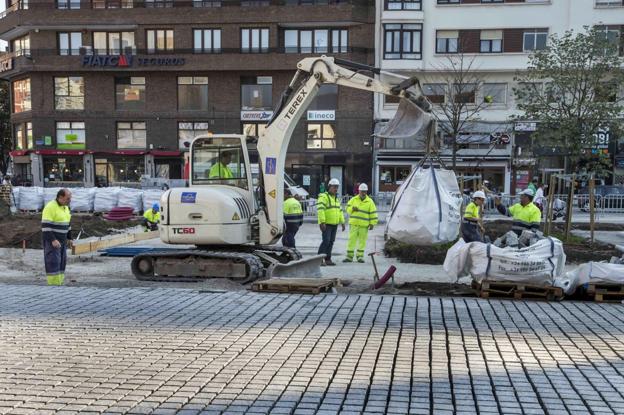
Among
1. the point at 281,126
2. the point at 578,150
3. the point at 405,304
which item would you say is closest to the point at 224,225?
the point at 281,126

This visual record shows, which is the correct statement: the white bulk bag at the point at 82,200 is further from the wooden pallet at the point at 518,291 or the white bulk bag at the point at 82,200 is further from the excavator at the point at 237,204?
the wooden pallet at the point at 518,291

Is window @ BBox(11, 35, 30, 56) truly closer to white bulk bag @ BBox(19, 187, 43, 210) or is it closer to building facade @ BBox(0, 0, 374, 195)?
building facade @ BBox(0, 0, 374, 195)

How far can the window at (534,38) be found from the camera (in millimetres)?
35531

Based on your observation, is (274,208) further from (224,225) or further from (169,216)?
(169,216)

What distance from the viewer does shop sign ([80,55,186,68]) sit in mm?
38312

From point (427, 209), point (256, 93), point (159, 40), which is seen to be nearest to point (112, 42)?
point (159, 40)

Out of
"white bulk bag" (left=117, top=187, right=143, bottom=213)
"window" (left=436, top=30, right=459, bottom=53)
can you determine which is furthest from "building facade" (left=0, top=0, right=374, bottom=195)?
"white bulk bag" (left=117, top=187, right=143, bottom=213)

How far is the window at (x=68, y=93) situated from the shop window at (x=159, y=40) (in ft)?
19.8

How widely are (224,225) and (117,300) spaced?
106 inches

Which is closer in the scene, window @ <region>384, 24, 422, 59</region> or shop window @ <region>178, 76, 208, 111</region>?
window @ <region>384, 24, 422, 59</region>

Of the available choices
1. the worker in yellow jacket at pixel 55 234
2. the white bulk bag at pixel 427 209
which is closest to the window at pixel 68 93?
the worker in yellow jacket at pixel 55 234

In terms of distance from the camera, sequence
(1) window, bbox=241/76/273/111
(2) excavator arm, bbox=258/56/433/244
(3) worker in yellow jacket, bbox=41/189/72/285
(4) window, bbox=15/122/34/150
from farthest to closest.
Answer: (4) window, bbox=15/122/34/150 < (1) window, bbox=241/76/273/111 < (2) excavator arm, bbox=258/56/433/244 < (3) worker in yellow jacket, bbox=41/189/72/285

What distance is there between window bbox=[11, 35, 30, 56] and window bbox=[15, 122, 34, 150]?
16.8 feet

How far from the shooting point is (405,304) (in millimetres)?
7527
